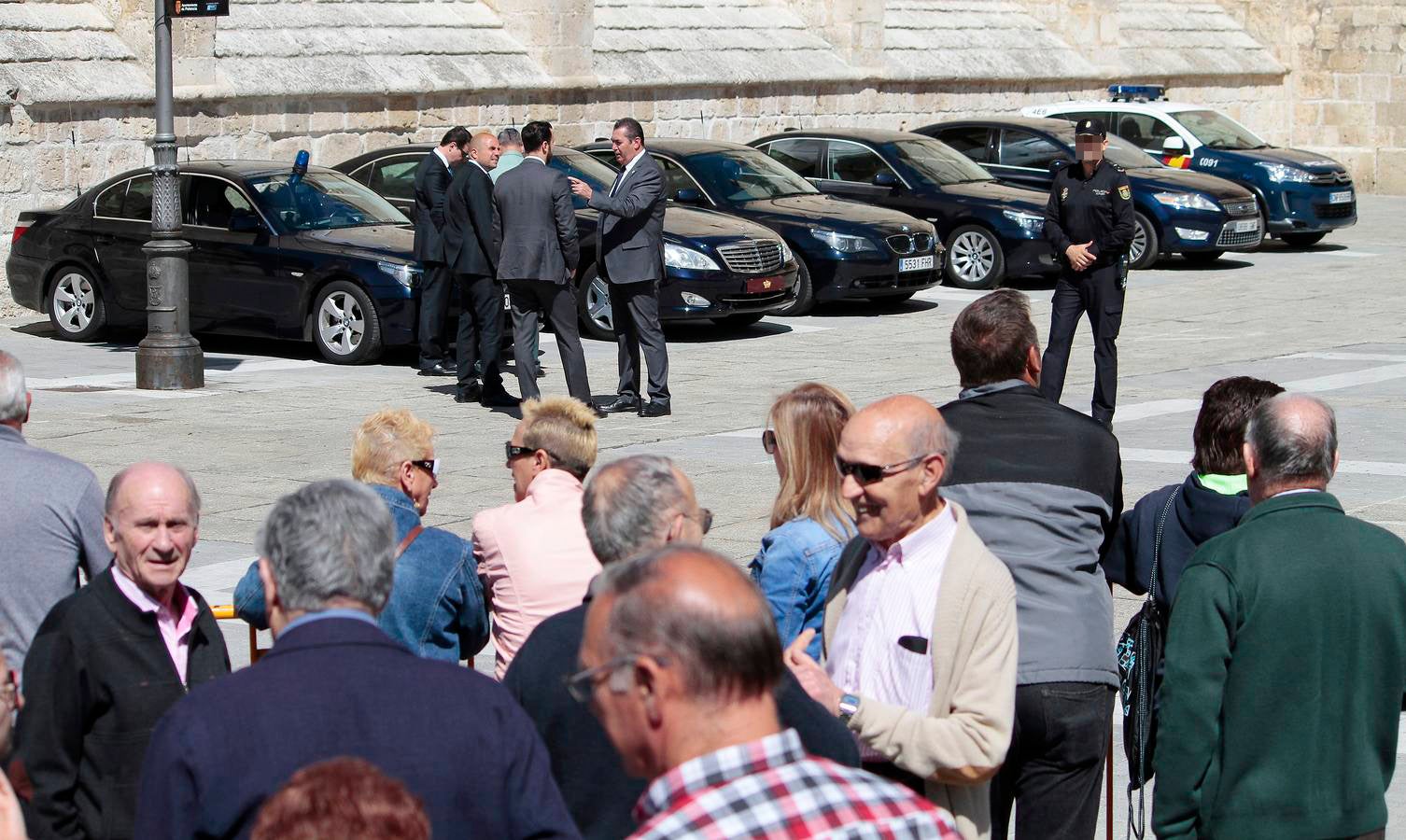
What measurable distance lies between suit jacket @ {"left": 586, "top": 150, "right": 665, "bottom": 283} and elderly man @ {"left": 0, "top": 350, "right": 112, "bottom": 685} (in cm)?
852

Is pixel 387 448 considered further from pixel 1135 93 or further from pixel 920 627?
pixel 1135 93

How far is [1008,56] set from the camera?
34.0 m

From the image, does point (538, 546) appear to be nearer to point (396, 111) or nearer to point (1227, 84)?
point (396, 111)

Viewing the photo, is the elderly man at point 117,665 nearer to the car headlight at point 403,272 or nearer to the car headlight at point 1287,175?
the car headlight at point 403,272

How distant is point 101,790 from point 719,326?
14.8 metres

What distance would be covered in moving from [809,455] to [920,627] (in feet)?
3.07

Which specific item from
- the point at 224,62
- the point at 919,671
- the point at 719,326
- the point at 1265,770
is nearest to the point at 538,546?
the point at 919,671

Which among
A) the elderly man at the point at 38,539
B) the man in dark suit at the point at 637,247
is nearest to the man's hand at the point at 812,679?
the elderly man at the point at 38,539

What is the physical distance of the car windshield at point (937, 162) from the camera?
72.3ft

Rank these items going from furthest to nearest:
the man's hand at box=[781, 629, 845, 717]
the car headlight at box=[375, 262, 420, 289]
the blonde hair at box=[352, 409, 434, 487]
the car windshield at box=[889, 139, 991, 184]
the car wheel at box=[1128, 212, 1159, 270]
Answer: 1. the car wheel at box=[1128, 212, 1159, 270]
2. the car windshield at box=[889, 139, 991, 184]
3. the car headlight at box=[375, 262, 420, 289]
4. the blonde hair at box=[352, 409, 434, 487]
5. the man's hand at box=[781, 629, 845, 717]

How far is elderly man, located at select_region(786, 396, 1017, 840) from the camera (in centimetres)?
388

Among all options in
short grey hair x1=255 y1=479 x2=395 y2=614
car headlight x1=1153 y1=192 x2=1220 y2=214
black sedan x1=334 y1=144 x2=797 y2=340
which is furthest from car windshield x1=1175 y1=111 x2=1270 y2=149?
short grey hair x1=255 y1=479 x2=395 y2=614

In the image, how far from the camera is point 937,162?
22.5 m

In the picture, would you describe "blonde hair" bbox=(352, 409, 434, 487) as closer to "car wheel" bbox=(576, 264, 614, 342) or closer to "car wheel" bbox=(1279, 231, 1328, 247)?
"car wheel" bbox=(576, 264, 614, 342)
